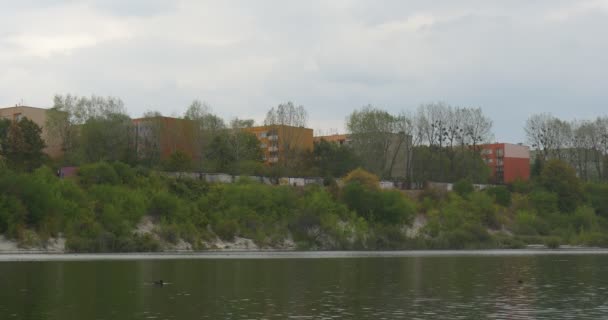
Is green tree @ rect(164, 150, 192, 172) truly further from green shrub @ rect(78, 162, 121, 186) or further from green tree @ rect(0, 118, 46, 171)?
green tree @ rect(0, 118, 46, 171)

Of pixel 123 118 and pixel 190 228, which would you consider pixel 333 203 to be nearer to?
pixel 190 228

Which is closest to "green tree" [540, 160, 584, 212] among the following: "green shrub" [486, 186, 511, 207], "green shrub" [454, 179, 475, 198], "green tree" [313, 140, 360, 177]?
"green shrub" [486, 186, 511, 207]

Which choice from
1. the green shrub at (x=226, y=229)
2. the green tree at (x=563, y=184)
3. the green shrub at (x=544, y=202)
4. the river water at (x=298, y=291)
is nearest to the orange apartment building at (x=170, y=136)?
the green shrub at (x=226, y=229)

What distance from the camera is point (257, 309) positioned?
1404 inches

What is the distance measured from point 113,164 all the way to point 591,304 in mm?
80922

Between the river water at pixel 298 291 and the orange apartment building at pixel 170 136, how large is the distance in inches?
2724

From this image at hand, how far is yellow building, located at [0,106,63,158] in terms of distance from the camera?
139 meters

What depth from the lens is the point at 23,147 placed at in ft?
374

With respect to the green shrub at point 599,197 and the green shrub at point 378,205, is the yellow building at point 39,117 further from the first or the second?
the green shrub at point 599,197

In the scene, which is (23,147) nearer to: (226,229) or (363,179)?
(226,229)

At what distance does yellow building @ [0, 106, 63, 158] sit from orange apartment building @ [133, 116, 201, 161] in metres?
14.2

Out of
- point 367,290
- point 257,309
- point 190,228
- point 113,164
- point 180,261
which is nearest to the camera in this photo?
point 257,309

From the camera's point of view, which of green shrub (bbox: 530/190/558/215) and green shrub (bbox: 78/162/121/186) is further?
green shrub (bbox: 530/190/558/215)

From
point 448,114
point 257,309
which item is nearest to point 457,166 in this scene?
point 448,114
